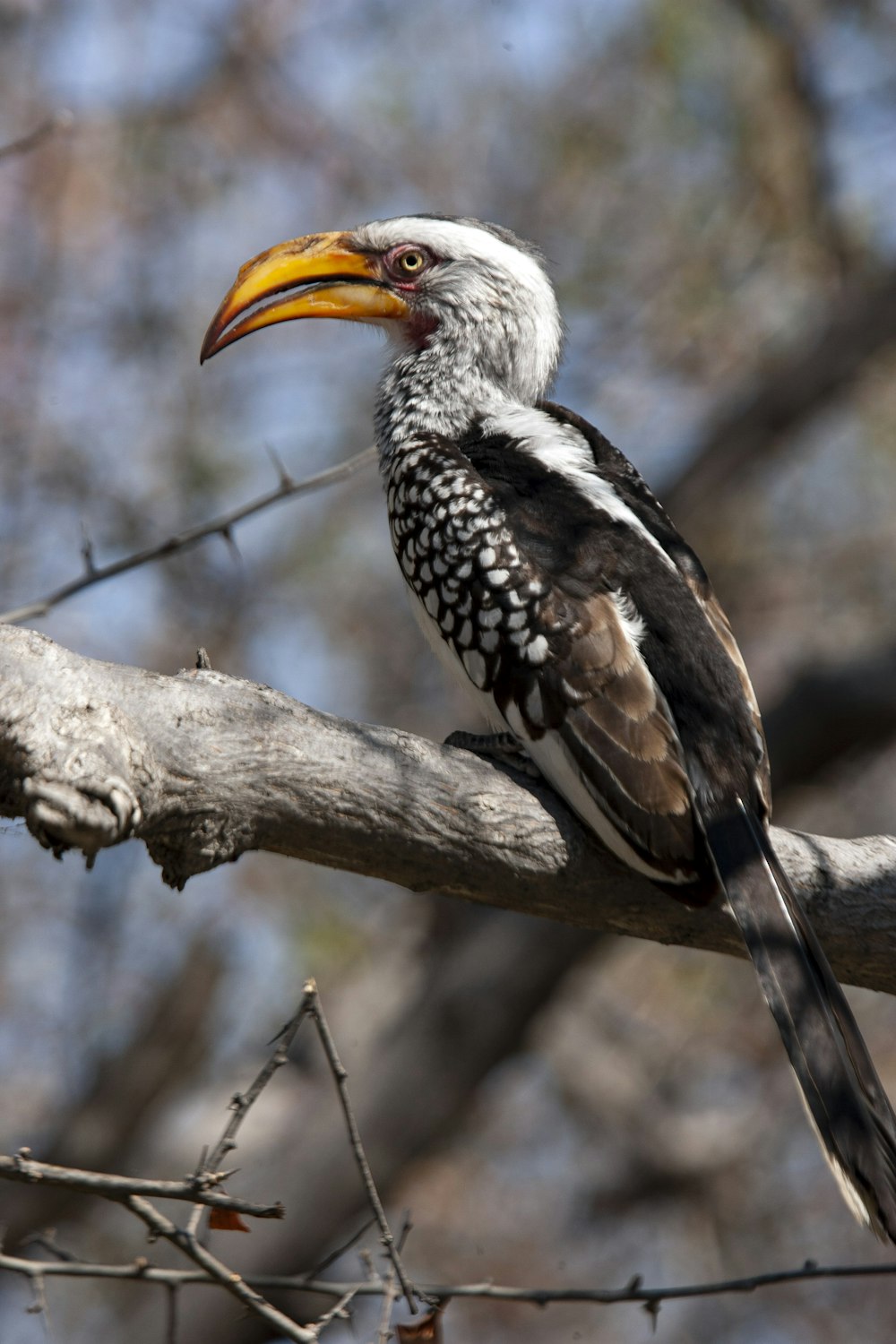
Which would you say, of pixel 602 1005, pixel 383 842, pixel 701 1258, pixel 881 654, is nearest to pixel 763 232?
pixel 881 654

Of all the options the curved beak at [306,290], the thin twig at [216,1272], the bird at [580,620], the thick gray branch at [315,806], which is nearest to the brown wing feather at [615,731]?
the bird at [580,620]

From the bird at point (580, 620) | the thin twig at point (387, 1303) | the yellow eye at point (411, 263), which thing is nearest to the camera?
the thin twig at point (387, 1303)

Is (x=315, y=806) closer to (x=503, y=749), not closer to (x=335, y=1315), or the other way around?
(x=503, y=749)

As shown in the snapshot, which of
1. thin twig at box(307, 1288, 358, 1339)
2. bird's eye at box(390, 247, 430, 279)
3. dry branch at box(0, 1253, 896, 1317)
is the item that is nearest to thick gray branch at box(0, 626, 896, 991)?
dry branch at box(0, 1253, 896, 1317)

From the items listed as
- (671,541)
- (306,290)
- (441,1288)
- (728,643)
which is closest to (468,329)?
(306,290)

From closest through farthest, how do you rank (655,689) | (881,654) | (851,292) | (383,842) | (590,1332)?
(383,842), (655,689), (881,654), (851,292), (590,1332)

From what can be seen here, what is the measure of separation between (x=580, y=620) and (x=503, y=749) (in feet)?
1.32

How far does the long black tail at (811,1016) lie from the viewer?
2920 mm

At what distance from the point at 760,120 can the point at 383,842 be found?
30.8 ft

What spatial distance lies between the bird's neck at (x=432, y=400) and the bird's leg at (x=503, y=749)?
1.05m

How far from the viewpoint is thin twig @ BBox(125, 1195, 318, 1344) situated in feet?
7.98

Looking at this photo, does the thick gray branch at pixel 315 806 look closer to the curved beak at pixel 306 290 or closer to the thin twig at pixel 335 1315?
the thin twig at pixel 335 1315

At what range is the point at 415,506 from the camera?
3934mm

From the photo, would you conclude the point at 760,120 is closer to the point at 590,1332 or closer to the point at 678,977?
the point at 678,977
